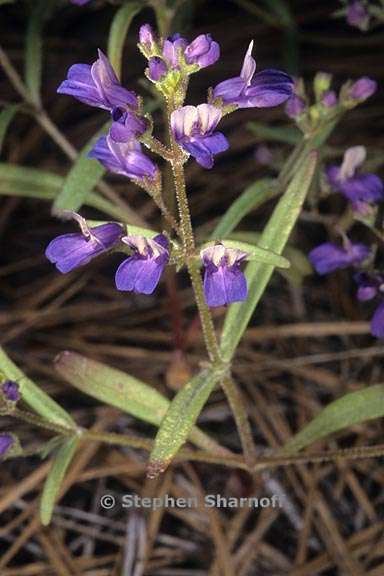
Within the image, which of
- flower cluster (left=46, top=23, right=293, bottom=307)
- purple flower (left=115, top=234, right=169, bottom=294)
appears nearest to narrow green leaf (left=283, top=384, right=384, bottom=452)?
flower cluster (left=46, top=23, right=293, bottom=307)

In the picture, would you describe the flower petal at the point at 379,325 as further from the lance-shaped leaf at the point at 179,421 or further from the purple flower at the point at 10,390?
the purple flower at the point at 10,390

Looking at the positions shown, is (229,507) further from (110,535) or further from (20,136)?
(20,136)

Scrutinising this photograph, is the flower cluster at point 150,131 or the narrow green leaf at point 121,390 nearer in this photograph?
the flower cluster at point 150,131

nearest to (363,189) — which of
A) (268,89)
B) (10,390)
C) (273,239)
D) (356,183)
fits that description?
(356,183)

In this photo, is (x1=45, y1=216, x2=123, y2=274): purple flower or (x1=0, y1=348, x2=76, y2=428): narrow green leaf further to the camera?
(x1=0, y1=348, x2=76, y2=428): narrow green leaf

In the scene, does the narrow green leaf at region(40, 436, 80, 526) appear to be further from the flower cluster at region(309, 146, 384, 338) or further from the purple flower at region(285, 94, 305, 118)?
the purple flower at region(285, 94, 305, 118)

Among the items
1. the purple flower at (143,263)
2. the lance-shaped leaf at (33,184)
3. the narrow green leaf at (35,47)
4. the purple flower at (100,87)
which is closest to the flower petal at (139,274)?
the purple flower at (143,263)
